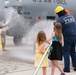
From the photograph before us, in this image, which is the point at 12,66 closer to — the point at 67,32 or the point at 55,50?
the point at 67,32

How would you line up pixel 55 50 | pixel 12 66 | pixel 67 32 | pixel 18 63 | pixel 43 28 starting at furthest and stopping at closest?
1. pixel 43 28
2. pixel 18 63
3. pixel 12 66
4. pixel 67 32
5. pixel 55 50

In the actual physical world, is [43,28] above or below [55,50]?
above

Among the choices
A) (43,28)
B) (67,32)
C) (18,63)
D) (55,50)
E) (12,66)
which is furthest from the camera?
(43,28)

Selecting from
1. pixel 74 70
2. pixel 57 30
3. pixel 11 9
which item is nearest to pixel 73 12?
pixel 11 9

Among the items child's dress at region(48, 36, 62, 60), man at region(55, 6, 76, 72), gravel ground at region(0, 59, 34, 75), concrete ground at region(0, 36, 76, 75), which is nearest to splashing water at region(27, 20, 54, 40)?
concrete ground at region(0, 36, 76, 75)

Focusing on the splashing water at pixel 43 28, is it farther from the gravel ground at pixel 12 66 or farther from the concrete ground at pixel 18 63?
the gravel ground at pixel 12 66

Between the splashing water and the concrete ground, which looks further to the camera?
the splashing water

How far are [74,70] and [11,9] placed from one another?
6067 mm

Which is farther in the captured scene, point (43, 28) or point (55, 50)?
point (43, 28)

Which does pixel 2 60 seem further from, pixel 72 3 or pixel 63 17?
pixel 72 3

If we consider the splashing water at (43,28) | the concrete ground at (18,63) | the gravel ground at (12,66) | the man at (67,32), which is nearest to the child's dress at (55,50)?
the concrete ground at (18,63)

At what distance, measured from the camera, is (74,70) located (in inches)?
411

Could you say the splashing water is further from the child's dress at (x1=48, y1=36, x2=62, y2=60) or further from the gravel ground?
the child's dress at (x1=48, y1=36, x2=62, y2=60)

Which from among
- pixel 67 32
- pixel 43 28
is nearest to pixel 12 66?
pixel 67 32
